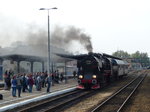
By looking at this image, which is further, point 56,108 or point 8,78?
point 8,78

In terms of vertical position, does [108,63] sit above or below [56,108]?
above

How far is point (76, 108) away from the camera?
15766 millimetres

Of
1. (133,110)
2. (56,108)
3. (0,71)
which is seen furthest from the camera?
(0,71)

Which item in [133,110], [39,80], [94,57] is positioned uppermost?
[94,57]

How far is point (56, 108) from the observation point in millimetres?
15719

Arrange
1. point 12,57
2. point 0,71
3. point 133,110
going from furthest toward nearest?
point 0,71, point 12,57, point 133,110

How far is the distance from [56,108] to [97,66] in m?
9.99

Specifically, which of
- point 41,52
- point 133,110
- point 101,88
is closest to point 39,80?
point 101,88

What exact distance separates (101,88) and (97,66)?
3.31m

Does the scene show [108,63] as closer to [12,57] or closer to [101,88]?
[101,88]

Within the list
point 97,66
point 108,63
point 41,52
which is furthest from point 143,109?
point 41,52

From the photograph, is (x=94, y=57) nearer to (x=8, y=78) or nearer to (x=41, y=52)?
(x=8, y=78)

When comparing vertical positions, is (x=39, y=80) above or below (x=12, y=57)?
below

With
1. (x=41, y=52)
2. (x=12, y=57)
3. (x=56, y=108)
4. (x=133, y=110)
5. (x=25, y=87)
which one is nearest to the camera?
(x=133, y=110)
